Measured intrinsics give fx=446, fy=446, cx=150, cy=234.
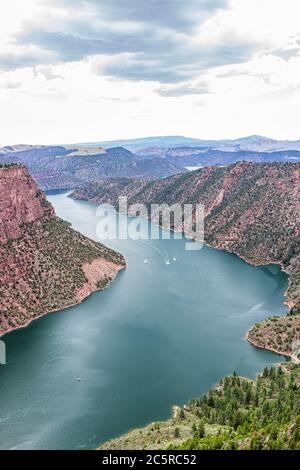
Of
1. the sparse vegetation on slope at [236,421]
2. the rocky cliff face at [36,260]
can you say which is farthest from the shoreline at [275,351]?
the rocky cliff face at [36,260]

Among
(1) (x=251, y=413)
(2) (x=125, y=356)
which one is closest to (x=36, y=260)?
(2) (x=125, y=356)

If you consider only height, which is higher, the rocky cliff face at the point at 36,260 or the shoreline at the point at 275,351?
the rocky cliff face at the point at 36,260

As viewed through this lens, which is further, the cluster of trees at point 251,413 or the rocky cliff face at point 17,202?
the rocky cliff face at point 17,202

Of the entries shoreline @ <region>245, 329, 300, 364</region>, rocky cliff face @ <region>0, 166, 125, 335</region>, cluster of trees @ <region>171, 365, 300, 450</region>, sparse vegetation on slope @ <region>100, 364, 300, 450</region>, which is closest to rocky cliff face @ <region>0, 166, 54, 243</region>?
rocky cliff face @ <region>0, 166, 125, 335</region>

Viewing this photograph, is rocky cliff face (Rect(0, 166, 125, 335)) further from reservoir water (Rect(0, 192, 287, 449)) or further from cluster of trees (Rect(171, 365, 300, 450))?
cluster of trees (Rect(171, 365, 300, 450))

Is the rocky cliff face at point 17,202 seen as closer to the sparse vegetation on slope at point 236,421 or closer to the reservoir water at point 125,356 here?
the reservoir water at point 125,356

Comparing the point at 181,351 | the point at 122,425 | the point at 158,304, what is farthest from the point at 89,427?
the point at 158,304
